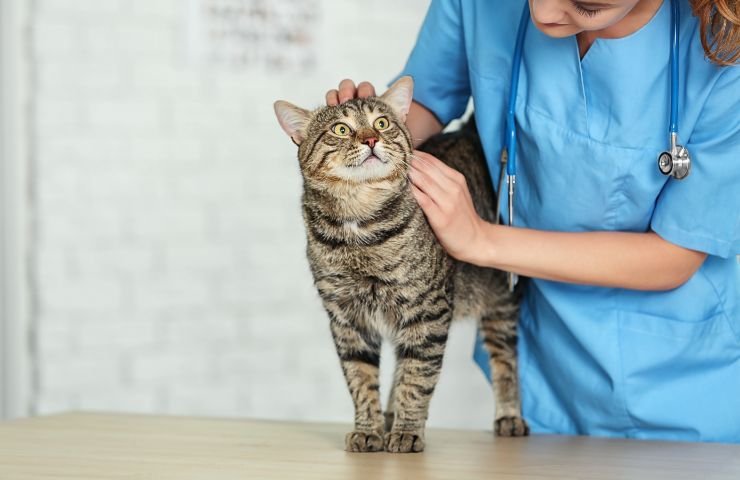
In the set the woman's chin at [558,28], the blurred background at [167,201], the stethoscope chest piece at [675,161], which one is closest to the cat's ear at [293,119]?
the woman's chin at [558,28]

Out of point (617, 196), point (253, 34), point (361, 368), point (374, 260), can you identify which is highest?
point (253, 34)

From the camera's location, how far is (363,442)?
1257 mm

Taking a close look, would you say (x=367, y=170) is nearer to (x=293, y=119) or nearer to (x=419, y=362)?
(x=293, y=119)

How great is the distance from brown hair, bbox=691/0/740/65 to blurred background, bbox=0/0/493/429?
1.87m

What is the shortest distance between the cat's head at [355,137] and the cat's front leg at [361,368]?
0.22 m

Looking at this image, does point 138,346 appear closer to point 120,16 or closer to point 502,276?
point 120,16

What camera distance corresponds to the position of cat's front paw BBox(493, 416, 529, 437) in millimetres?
1452

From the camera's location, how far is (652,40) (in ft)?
4.34

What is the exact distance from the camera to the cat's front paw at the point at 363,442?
125cm

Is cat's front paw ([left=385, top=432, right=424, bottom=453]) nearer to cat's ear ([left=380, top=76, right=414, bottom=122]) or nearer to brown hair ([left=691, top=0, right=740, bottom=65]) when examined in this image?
cat's ear ([left=380, top=76, right=414, bottom=122])

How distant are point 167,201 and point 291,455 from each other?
72.4 inches

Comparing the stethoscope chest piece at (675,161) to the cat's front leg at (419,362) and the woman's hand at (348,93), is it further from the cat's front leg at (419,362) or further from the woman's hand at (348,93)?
the woman's hand at (348,93)

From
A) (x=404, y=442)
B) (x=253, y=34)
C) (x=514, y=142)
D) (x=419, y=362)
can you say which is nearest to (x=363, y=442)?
(x=404, y=442)

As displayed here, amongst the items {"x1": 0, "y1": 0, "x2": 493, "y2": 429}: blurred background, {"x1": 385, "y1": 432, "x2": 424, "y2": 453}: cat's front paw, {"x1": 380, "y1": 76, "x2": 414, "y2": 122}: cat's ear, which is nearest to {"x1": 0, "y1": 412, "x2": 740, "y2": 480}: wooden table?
{"x1": 385, "y1": 432, "x2": 424, "y2": 453}: cat's front paw
